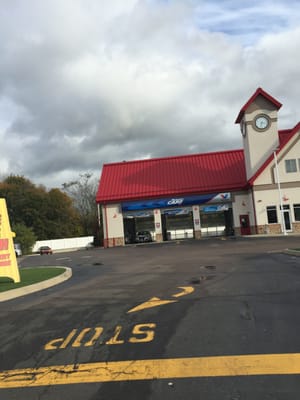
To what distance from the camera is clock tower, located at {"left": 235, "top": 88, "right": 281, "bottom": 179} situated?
133 feet

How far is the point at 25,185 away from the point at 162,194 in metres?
35.1

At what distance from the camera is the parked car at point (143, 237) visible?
1827 inches

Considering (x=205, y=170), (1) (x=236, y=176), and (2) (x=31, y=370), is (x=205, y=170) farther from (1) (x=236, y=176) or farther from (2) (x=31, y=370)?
(2) (x=31, y=370)

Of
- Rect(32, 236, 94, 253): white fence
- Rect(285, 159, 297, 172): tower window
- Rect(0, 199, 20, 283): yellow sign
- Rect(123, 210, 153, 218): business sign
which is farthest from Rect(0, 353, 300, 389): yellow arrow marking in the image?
Rect(32, 236, 94, 253): white fence

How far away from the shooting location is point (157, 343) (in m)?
6.30

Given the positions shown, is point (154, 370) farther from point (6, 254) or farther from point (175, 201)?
point (175, 201)

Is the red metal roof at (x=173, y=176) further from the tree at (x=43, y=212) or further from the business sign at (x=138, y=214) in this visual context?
the tree at (x=43, y=212)

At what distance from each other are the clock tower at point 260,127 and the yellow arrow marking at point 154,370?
36.6m

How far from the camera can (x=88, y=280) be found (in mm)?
14703

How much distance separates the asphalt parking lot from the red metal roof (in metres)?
32.5

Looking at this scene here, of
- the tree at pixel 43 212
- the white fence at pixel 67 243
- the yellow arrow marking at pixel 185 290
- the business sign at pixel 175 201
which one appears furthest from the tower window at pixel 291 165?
the tree at pixel 43 212

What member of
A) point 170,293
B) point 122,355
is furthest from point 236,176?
point 122,355

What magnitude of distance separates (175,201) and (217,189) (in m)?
4.47

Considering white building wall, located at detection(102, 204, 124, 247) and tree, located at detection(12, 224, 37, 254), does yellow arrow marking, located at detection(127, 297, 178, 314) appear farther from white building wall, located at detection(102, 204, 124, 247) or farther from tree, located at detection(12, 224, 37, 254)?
tree, located at detection(12, 224, 37, 254)
